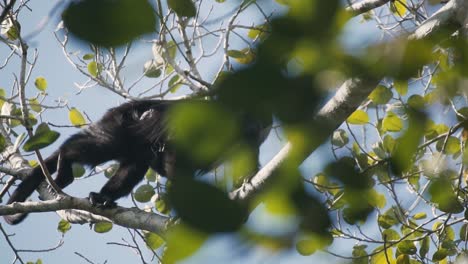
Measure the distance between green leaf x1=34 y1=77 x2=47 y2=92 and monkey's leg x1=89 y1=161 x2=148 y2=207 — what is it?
0.84 metres

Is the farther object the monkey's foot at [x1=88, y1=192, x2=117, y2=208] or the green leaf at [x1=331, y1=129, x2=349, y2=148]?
the monkey's foot at [x1=88, y1=192, x2=117, y2=208]

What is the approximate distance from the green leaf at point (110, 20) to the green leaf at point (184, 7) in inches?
7.7

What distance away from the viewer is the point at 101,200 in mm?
4234

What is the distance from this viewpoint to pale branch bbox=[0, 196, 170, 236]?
3551mm

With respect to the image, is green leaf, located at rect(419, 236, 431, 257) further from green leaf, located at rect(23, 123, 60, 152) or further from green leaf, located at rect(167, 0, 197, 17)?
green leaf, located at rect(167, 0, 197, 17)

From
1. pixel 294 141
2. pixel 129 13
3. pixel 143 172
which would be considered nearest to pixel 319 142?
pixel 294 141

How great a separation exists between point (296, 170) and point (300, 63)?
0.28ft

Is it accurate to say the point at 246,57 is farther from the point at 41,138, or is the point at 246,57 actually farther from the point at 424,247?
the point at 424,247

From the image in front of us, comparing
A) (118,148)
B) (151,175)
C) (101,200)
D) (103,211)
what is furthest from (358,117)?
(151,175)

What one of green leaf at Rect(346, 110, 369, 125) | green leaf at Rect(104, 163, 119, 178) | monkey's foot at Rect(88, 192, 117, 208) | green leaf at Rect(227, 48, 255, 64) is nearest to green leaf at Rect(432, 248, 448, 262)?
green leaf at Rect(346, 110, 369, 125)

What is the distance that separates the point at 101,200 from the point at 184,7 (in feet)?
12.1

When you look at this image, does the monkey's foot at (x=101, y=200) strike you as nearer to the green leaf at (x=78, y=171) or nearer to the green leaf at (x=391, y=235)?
the green leaf at (x=78, y=171)

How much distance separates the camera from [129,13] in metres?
0.45

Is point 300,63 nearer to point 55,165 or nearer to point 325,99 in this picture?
point 325,99
